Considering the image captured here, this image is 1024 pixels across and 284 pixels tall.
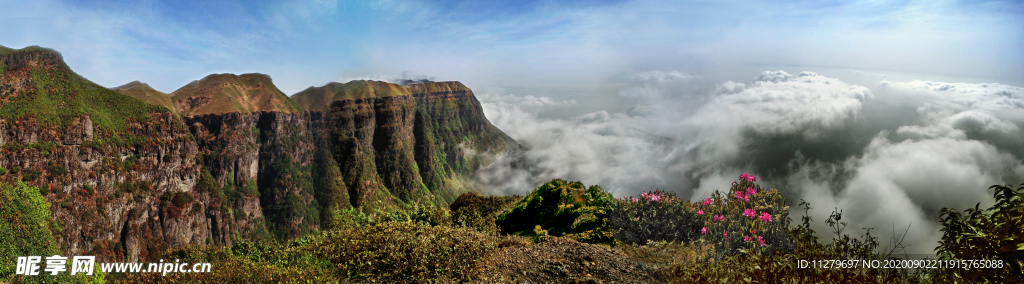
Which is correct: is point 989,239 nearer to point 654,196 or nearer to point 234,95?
point 654,196

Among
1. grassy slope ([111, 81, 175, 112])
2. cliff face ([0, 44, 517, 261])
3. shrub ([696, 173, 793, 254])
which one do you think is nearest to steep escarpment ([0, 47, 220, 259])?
cliff face ([0, 44, 517, 261])

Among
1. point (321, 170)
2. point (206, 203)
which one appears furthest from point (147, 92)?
point (321, 170)

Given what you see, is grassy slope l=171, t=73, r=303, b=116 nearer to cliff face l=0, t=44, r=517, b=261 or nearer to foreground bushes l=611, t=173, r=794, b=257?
cliff face l=0, t=44, r=517, b=261

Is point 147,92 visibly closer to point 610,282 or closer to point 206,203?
point 206,203

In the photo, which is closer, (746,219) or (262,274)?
(746,219)

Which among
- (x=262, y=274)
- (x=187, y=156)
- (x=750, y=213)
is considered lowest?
(x=262, y=274)

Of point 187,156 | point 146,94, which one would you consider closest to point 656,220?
point 187,156
